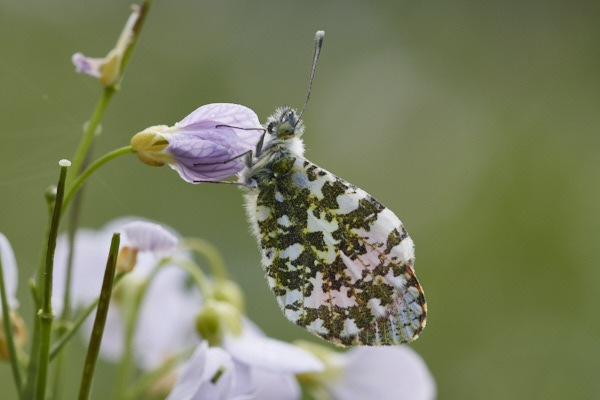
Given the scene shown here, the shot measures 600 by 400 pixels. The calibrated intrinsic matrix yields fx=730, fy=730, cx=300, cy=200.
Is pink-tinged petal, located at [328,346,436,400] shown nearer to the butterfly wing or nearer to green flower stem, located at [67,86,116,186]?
the butterfly wing

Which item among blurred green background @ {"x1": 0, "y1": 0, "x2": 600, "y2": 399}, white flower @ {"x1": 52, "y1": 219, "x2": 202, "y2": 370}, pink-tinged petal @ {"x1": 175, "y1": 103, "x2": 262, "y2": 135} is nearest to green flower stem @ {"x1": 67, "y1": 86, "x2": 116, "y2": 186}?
pink-tinged petal @ {"x1": 175, "y1": 103, "x2": 262, "y2": 135}

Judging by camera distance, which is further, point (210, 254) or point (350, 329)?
point (210, 254)

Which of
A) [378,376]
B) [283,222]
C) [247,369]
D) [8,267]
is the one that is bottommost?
[378,376]

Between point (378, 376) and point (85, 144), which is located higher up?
point (85, 144)

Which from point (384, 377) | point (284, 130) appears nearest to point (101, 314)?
point (284, 130)

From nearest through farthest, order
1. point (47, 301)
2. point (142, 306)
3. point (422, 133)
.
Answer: point (47, 301)
point (142, 306)
point (422, 133)

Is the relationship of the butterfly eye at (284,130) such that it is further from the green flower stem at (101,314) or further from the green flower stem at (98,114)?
the green flower stem at (101,314)

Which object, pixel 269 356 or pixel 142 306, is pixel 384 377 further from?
pixel 142 306
